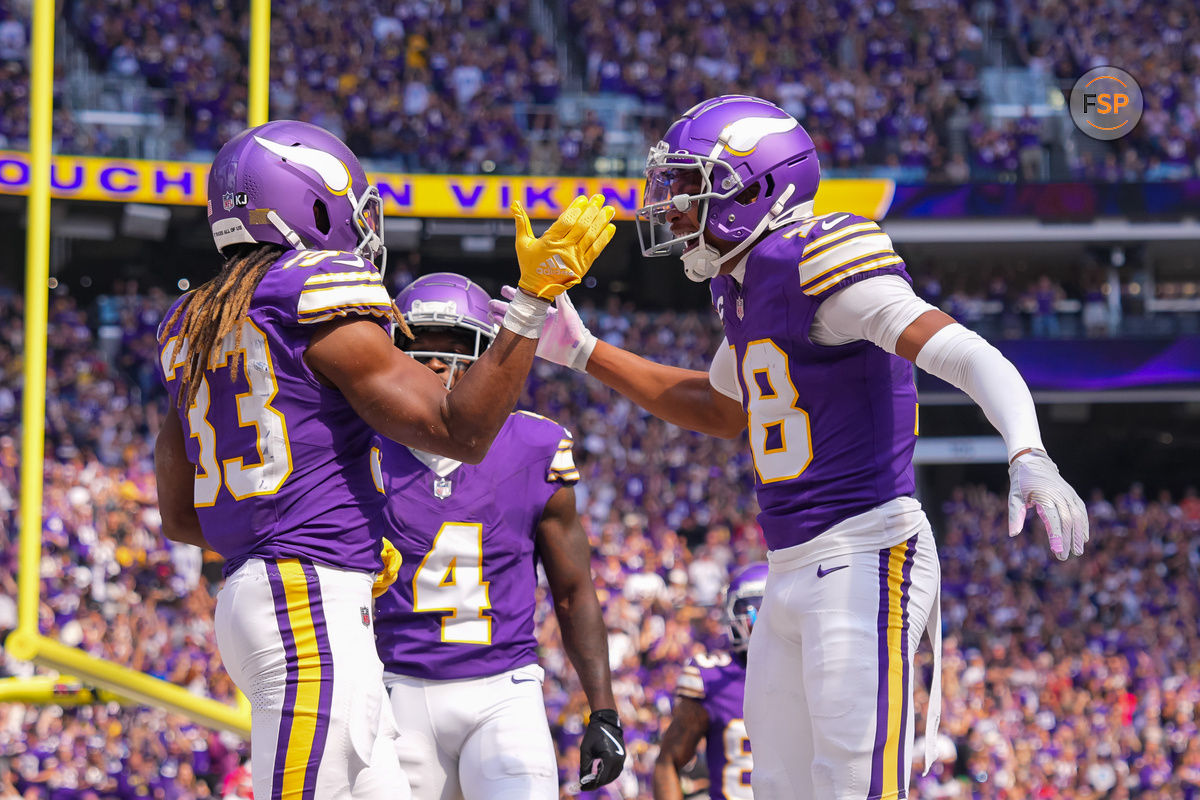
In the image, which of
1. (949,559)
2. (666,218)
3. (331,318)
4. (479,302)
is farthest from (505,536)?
(949,559)

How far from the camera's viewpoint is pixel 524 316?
111 inches

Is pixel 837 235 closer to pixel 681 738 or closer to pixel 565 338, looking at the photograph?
pixel 565 338

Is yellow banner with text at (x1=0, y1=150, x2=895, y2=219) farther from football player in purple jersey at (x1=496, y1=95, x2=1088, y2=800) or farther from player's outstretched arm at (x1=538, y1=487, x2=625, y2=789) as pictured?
football player in purple jersey at (x1=496, y1=95, x2=1088, y2=800)

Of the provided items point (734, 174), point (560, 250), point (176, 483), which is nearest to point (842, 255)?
point (734, 174)

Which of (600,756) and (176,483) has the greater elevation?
(176,483)

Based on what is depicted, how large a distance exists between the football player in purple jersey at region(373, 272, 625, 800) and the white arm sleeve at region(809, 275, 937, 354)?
1197mm

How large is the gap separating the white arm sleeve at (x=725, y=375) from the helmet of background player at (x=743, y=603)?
4.47 feet

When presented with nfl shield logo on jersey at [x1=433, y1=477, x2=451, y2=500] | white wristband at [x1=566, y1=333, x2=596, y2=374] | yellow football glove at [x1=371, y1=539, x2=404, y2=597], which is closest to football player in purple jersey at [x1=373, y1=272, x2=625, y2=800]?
nfl shield logo on jersey at [x1=433, y1=477, x2=451, y2=500]

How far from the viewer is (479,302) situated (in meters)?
4.07

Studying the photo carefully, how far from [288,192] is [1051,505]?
1.68m

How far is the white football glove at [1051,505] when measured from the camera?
97.4 inches

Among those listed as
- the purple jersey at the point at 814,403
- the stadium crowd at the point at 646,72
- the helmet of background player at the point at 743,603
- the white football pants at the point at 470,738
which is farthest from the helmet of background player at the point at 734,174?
the stadium crowd at the point at 646,72

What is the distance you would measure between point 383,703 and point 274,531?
16.2 inches

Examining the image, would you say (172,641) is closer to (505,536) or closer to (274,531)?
(505,536)
